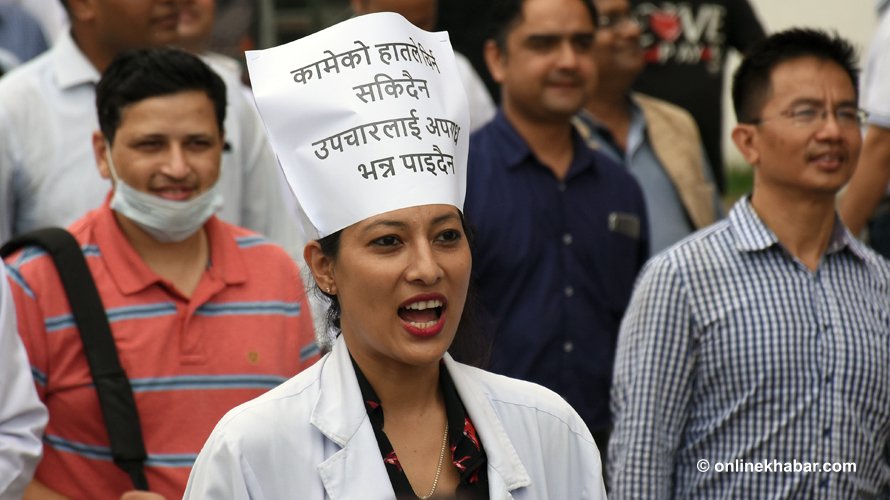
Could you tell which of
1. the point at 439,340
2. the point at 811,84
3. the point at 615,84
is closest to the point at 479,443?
the point at 439,340

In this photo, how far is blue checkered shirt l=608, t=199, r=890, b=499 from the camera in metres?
4.77

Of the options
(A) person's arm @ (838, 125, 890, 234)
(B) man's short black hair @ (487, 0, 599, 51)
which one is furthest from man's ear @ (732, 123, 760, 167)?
(B) man's short black hair @ (487, 0, 599, 51)

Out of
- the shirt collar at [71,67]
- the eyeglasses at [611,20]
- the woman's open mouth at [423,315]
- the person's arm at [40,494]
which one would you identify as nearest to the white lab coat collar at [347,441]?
the woman's open mouth at [423,315]

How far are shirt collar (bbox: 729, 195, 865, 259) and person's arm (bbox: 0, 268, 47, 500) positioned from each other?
7.41ft

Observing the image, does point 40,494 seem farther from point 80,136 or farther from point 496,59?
point 496,59

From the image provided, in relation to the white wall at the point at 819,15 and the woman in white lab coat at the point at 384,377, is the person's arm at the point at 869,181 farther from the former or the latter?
the white wall at the point at 819,15

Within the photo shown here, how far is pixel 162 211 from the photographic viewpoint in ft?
15.4

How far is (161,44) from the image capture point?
5.86m

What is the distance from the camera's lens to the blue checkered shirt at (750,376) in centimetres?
477

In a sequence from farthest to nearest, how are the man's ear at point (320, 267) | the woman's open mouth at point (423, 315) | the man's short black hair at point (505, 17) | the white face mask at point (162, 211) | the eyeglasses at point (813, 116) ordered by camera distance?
the man's short black hair at point (505, 17) < the eyeglasses at point (813, 116) < the white face mask at point (162, 211) < the man's ear at point (320, 267) < the woman's open mouth at point (423, 315)

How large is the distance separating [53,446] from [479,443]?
1503mm

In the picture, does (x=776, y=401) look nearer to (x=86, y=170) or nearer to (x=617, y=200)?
(x=617, y=200)

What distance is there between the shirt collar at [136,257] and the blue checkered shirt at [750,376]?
1.31m

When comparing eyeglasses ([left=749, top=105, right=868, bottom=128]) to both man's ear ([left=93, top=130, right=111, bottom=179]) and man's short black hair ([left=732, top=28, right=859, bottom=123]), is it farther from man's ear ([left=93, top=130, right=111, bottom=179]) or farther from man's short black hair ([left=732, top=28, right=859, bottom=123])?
man's ear ([left=93, top=130, right=111, bottom=179])
